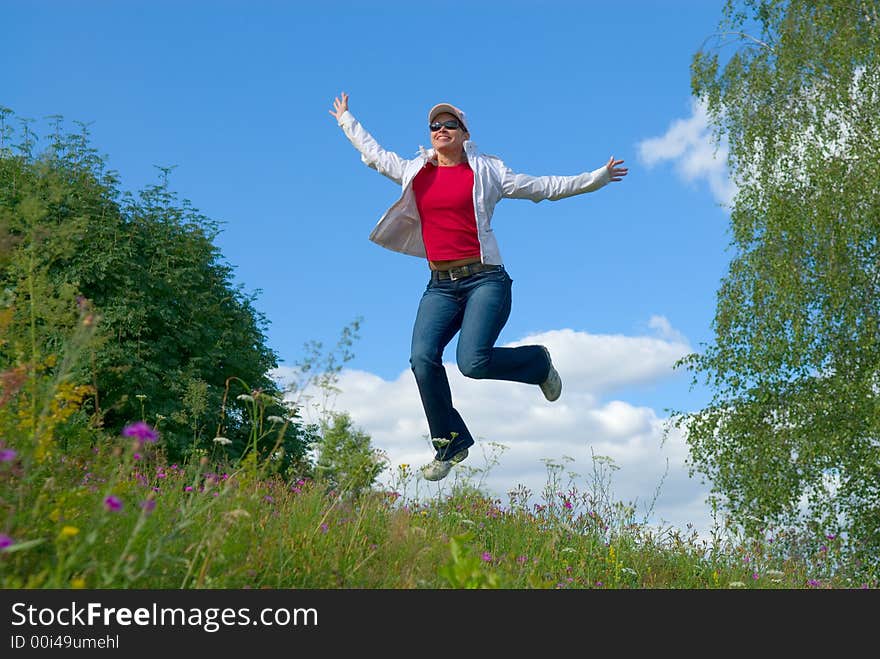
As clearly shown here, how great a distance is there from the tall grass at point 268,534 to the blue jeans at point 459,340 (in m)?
0.58

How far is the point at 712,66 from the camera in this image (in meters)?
16.9

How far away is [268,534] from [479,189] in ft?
11.5

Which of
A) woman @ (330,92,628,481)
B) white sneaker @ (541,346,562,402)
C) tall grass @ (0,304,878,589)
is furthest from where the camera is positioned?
white sneaker @ (541,346,562,402)

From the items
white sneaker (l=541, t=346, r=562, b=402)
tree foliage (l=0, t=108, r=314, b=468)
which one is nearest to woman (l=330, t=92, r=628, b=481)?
white sneaker (l=541, t=346, r=562, b=402)

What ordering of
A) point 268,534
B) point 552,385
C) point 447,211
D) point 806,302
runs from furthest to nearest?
point 806,302
point 552,385
point 447,211
point 268,534

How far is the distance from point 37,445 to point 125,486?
81 cm

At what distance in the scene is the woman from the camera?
6.76 m

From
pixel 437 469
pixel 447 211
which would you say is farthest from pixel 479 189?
pixel 437 469

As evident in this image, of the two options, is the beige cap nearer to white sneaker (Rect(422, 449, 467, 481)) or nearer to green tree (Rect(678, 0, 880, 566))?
white sneaker (Rect(422, 449, 467, 481))

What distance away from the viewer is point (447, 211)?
6961 mm

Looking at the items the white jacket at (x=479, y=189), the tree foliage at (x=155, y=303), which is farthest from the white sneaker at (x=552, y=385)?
the tree foliage at (x=155, y=303)

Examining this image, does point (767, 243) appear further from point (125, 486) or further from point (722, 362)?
point (125, 486)

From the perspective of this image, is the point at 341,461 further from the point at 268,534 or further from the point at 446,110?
the point at 446,110
